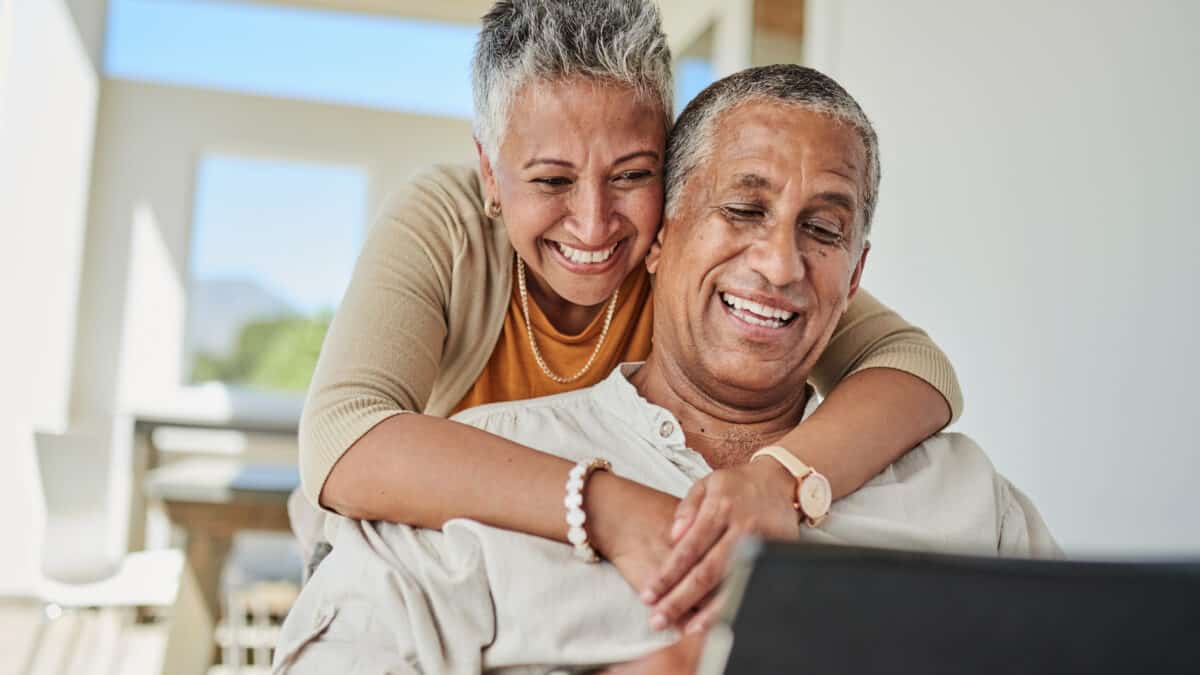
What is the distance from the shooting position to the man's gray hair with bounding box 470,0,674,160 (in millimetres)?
1656

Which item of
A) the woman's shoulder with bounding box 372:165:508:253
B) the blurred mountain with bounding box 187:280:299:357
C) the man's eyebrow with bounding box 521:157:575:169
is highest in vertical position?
the man's eyebrow with bounding box 521:157:575:169

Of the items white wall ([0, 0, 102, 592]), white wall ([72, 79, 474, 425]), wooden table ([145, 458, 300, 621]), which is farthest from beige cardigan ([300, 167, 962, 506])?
white wall ([72, 79, 474, 425])

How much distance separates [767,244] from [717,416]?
296 mm

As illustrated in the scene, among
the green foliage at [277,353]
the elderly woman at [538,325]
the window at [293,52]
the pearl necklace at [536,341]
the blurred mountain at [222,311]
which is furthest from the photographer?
the green foliage at [277,353]

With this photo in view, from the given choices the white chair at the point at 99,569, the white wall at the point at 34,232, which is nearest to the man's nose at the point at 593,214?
the white chair at the point at 99,569

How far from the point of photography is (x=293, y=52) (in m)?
7.30

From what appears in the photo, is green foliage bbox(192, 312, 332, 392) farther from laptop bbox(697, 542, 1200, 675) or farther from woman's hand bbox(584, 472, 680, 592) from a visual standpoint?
laptop bbox(697, 542, 1200, 675)

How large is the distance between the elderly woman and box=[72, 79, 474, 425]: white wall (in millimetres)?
5173

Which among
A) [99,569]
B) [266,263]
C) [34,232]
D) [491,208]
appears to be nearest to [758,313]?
[491,208]

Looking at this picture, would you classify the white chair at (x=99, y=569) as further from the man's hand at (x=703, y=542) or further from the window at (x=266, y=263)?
the man's hand at (x=703, y=542)

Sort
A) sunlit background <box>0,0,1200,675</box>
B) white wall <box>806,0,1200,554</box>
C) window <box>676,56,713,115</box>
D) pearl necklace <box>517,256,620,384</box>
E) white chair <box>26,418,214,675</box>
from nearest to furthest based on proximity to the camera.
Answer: pearl necklace <box>517,256,620,384</box> < white wall <box>806,0,1200,554</box> < sunlit background <box>0,0,1200,675</box> < white chair <box>26,418,214,675</box> < window <box>676,56,713,115</box>

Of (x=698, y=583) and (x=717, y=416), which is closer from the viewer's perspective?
(x=698, y=583)

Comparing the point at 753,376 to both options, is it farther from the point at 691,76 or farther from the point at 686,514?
the point at 691,76

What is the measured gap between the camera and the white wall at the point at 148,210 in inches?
269
